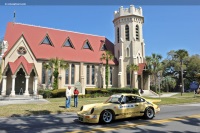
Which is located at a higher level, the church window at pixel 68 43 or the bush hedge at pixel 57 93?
the church window at pixel 68 43

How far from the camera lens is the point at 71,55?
125ft

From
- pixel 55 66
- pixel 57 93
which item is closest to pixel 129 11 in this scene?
pixel 55 66

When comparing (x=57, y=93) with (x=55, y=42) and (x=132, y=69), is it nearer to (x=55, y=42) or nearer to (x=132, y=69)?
(x=55, y=42)

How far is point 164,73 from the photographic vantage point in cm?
7275

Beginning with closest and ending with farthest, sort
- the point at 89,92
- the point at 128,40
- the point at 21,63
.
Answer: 1. the point at 21,63
2. the point at 89,92
3. the point at 128,40

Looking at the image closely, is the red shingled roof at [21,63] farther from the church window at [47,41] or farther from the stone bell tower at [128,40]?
the stone bell tower at [128,40]

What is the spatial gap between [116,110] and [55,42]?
3061 centimetres

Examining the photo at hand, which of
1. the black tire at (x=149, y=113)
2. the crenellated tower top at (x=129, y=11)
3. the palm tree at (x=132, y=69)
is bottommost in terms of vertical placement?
the black tire at (x=149, y=113)

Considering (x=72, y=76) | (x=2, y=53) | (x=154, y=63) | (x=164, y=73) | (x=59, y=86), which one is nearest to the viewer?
(x=2, y=53)

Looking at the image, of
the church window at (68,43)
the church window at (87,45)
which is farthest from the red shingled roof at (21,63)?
the church window at (87,45)

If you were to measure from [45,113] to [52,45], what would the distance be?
2476cm

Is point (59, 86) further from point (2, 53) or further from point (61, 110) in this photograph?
point (61, 110)

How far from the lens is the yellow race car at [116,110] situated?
31.5ft

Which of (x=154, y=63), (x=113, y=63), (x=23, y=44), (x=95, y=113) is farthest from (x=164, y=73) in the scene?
(x=95, y=113)
